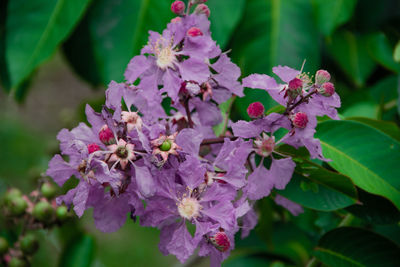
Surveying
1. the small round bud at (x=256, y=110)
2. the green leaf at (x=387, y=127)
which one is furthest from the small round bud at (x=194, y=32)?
the green leaf at (x=387, y=127)

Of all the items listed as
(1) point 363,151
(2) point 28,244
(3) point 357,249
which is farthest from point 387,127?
(2) point 28,244

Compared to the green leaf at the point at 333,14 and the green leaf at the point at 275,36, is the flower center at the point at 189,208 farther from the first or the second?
the green leaf at the point at 333,14

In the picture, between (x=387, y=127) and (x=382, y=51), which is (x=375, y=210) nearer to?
(x=387, y=127)

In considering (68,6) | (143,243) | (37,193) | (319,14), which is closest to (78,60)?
(68,6)

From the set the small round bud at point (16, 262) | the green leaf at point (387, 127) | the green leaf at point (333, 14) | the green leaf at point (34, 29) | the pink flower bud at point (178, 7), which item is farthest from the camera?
the green leaf at point (333, 14)

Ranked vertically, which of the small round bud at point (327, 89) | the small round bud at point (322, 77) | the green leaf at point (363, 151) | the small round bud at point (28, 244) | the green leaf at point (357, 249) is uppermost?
the small round bud at point (322, 77)

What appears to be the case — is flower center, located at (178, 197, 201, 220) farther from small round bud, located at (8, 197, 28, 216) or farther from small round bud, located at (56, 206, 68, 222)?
small round bud, located at (8, 197, 28, 216)
